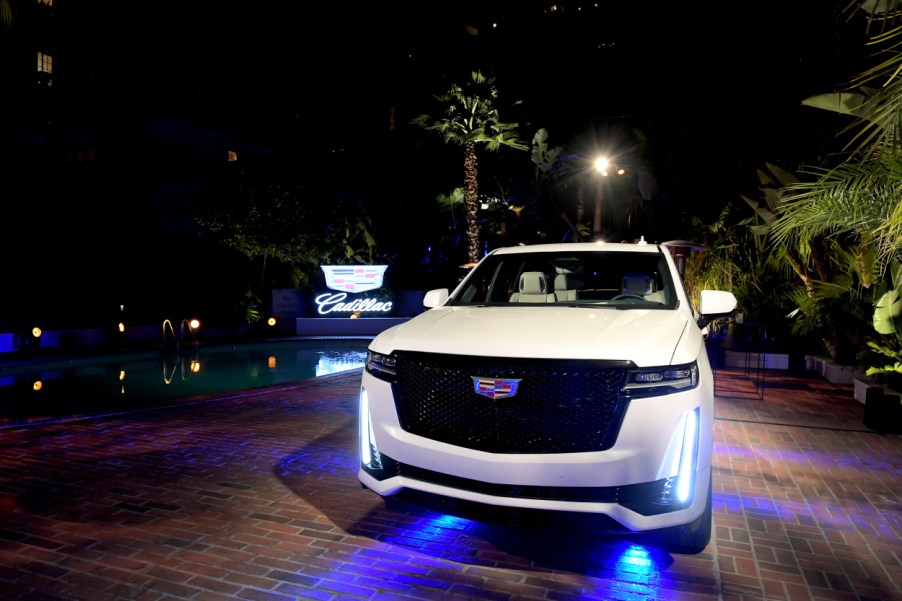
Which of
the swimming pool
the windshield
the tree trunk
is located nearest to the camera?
the windshield

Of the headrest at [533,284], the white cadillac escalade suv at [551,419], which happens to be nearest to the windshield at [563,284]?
the headrest at [533,284]


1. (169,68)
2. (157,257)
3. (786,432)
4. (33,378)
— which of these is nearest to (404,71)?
(169,68)

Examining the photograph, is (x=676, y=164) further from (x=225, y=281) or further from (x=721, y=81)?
(x=225, y=281)

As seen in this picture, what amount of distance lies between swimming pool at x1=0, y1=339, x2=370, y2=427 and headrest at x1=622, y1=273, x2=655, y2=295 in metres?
6.91

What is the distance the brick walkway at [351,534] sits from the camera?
353cm

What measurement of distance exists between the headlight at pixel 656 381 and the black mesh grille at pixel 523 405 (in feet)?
0.18

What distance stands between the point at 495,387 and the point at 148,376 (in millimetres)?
12020

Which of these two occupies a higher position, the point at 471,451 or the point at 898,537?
the point at 471,451

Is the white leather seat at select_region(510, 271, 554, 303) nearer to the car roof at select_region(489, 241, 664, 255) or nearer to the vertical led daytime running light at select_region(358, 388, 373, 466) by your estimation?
the car roof at select_region(489, 241, 664, 255)

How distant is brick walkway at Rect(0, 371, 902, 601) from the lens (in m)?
3.53

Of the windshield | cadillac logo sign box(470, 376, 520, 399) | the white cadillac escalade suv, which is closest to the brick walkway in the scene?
the white cadillac escalade suv

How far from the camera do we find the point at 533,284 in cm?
539

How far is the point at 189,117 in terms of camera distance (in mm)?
26078

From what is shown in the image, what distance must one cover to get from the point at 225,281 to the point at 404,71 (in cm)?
1406
